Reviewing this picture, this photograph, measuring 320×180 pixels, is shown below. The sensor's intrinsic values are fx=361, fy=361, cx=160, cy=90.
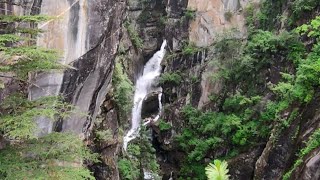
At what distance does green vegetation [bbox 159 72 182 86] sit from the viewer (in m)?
23.7

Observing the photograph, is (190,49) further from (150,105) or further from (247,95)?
(247,95)

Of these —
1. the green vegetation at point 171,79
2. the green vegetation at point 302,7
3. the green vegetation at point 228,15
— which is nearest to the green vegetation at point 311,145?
the green vegetation at point 302,7

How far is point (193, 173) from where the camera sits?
65.7ft

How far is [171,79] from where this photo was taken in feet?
78.0

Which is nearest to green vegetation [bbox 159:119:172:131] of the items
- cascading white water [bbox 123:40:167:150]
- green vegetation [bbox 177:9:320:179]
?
green vegetation [bbox 177:9:320:179]

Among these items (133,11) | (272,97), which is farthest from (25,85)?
(133,11)

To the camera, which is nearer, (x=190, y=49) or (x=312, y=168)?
(x=312, y=168)

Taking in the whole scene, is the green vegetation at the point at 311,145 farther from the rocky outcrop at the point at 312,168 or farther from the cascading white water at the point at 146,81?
the cascading white water at the point at 146,81

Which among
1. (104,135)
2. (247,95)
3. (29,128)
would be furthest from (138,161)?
(29,128)

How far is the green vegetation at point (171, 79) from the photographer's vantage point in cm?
2373

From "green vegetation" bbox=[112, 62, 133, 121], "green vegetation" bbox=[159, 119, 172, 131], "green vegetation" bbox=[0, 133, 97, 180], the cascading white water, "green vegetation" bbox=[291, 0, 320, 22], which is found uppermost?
"green vegetation" bbox=[291, 0, 320, 22]

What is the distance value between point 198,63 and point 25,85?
15.2 m

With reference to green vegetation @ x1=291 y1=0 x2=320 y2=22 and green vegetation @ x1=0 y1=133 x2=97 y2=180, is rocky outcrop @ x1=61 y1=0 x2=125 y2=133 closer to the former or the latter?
green vegetation @ x1=0 y1=133 x2=97 y2=180

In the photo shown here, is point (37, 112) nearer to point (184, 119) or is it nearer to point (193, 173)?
point (193, 173)
